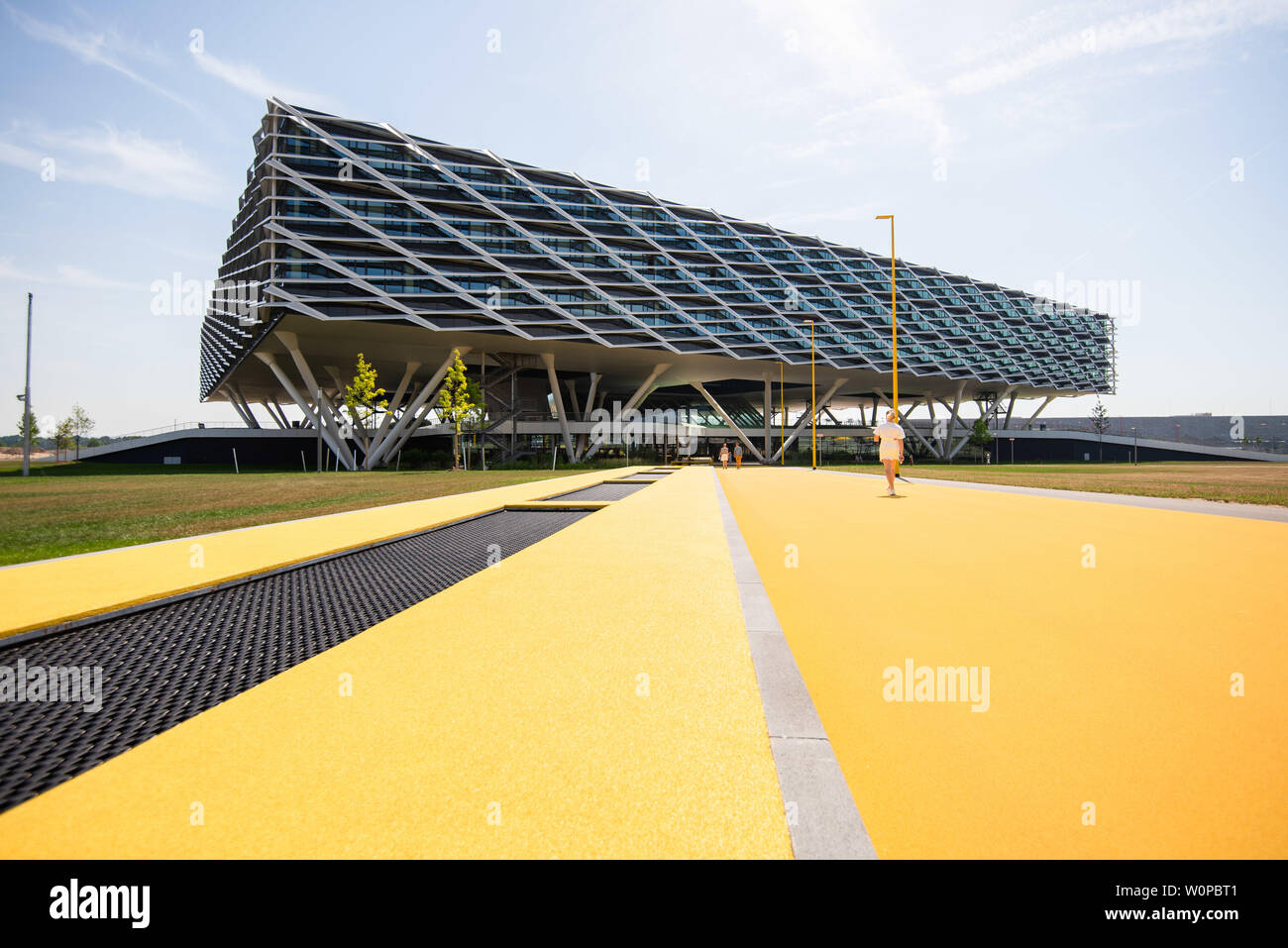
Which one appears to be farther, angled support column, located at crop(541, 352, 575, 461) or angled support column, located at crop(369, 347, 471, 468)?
angled support column, located at crop(541, 352, 575, 461)

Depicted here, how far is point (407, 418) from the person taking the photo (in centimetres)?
4966

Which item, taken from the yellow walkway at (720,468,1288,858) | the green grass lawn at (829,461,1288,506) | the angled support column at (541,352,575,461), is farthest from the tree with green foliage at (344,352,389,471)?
the yellow walkway at (720,468,1288,858)

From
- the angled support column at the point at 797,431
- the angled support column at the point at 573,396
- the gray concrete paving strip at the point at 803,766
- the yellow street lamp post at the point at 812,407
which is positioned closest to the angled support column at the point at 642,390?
the angled support column at the point at 573,396

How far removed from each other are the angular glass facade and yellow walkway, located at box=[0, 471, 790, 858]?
42.7 m

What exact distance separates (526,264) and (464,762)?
4890 cm

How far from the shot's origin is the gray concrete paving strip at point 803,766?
68.5 inches

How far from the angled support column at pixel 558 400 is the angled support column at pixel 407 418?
6.43 m

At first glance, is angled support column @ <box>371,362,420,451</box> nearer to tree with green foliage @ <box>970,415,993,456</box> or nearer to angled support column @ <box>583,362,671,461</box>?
angled support column @ <box>583,362,671,461</box>

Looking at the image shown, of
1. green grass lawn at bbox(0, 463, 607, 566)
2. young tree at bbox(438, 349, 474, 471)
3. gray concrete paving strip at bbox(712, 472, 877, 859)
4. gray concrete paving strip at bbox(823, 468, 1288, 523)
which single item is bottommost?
gray concrete paving strip at bbox(712, 472, 877, 859)

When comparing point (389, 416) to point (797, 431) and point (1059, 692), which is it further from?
point (1059, 692)

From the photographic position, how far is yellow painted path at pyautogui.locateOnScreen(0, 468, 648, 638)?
14.3 feet
